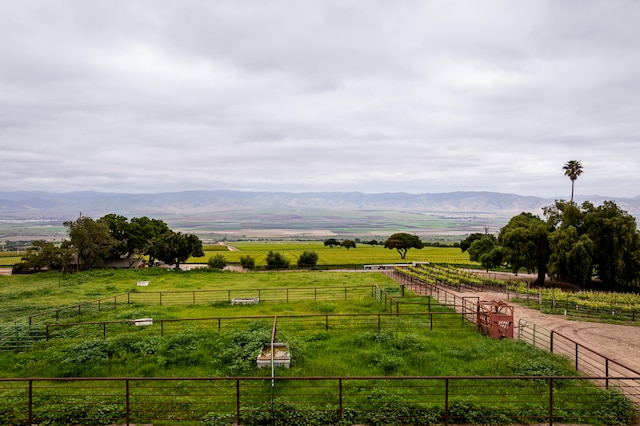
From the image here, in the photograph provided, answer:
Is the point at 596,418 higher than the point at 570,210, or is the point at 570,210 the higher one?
the point at 570,210

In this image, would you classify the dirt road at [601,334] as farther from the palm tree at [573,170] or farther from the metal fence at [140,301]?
the palm tree at [573,170]

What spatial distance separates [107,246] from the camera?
173ft

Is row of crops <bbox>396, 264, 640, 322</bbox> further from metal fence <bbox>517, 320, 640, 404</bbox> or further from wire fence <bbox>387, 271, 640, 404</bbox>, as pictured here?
metal fence <bbox>517, 320, 640, 404</bbox>

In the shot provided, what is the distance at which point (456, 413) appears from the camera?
10781 mm

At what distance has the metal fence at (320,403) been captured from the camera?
34.3ft

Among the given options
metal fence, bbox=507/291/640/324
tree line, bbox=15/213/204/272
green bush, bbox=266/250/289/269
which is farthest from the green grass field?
metal fence, bbox=507/291/640/324

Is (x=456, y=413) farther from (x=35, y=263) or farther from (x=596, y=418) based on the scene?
(x=35, y=263)

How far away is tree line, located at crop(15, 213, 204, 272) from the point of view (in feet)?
162

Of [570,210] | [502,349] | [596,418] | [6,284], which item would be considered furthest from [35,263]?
[570,210]

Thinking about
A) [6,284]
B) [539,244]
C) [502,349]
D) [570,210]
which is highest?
[570,210]

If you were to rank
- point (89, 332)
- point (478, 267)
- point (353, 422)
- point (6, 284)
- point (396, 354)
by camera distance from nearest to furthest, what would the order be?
1. point (353, 422)
2. point (396, 354)
3. point (89, 332)
4. point (6, 284)
5. point (478, 267)

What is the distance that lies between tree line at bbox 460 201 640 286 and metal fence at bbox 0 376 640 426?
24.7 metres

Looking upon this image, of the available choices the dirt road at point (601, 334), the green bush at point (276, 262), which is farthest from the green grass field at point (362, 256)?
the dirt road at point (601, 334)

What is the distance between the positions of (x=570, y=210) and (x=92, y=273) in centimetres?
5359
